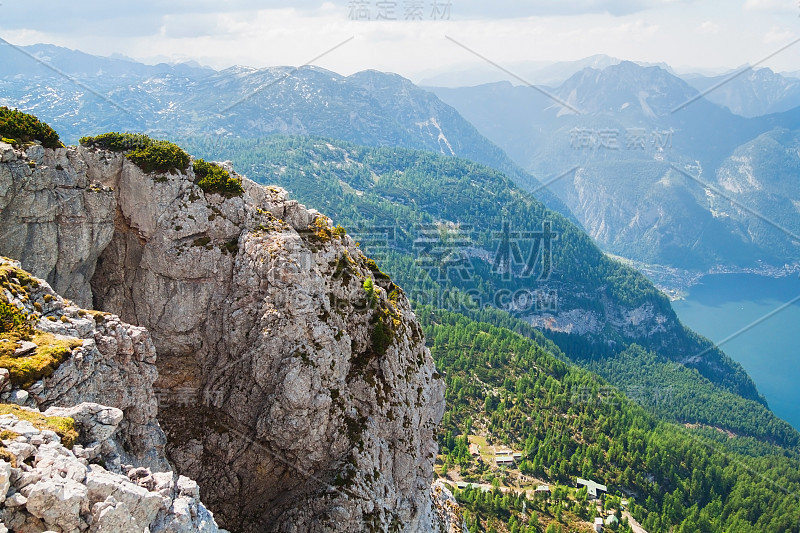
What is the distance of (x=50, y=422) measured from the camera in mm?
20094

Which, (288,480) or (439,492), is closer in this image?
(288,480)

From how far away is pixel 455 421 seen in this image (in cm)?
13225

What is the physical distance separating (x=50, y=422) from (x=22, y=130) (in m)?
22.5

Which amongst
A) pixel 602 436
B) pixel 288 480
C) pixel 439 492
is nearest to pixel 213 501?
pixel 288 480

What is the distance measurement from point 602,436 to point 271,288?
117m

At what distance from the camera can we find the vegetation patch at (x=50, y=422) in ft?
64.6

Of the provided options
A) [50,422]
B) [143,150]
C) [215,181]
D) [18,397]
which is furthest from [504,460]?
[50,422]

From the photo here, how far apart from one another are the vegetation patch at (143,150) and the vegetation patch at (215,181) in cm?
129

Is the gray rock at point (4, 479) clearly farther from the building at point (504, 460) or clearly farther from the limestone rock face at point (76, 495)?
the building at point (504, 460)

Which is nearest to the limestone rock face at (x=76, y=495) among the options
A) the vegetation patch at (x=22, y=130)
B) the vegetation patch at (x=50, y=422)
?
the vegetation patch at (x=50, y=422)

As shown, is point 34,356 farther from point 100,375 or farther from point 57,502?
point 57,502

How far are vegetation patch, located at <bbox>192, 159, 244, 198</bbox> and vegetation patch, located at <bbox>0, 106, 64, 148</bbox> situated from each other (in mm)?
8512

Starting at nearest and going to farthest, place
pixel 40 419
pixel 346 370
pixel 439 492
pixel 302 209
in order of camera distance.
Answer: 1. pixel 40 419
2. pixel 346 370
3. pixel 302 209
4. pixel 439 492

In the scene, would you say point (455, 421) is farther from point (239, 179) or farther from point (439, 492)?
point (239, 179)
